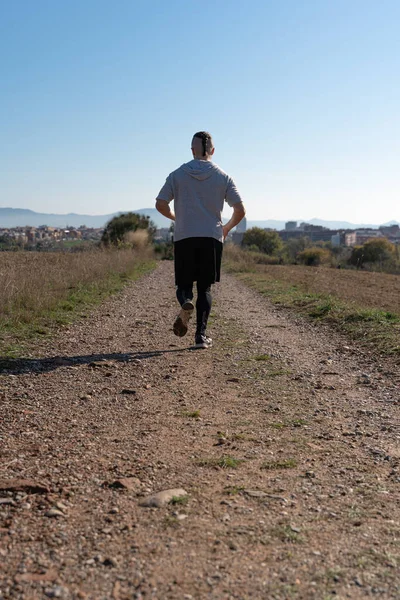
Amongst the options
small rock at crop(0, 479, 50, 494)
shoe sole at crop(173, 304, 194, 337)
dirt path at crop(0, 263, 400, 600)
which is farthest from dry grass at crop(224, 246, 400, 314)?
small rock at crop(0, 479, 50, 494)

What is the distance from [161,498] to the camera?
2592mm

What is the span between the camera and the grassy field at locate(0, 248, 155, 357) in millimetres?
7261

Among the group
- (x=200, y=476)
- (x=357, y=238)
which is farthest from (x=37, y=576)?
(x=357, y=238)

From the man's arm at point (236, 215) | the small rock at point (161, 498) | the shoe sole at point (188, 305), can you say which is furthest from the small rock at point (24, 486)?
the man's arm at point (236, 215)

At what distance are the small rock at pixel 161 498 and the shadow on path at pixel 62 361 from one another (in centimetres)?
273

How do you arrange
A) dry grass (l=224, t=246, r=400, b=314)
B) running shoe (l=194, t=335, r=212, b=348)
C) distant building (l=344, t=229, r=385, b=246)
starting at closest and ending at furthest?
running shoe (l=194, t=335, r=212, b=348) < dry grass (l=224, t=246, r=400, b=314) < distant building (l=344, t=229, r=385, b=246)

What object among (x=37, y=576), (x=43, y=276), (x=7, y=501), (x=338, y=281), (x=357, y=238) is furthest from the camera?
→ (x=357, y=238)

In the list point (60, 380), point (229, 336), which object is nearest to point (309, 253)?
point (229, 336)

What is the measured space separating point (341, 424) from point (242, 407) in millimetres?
686

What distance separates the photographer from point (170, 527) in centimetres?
235

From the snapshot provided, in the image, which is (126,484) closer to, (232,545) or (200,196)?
(232,545)

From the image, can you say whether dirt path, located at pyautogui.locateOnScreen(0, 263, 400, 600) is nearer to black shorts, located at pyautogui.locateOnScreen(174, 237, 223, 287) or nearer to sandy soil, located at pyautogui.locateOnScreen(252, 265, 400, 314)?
black shorts, located at pyautogui.locateOnScreen(174, 237, 223, 287)

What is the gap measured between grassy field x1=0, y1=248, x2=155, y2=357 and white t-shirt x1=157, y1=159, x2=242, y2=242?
2.10 metres

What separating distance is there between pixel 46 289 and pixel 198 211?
4.54 metres
